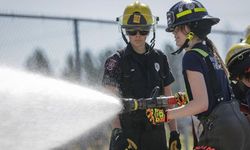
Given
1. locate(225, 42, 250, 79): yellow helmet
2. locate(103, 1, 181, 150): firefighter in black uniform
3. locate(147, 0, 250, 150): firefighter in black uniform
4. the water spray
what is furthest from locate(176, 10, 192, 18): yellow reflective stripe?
the water spray

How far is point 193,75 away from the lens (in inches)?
174

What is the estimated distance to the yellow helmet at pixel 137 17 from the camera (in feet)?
19.0

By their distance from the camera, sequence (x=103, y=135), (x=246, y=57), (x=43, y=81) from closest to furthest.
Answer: (x=246, y=57) < (x=43, y=81) < (x=103, y=135)

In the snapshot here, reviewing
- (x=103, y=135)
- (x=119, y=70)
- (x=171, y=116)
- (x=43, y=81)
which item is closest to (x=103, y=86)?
(x=119, y=70)

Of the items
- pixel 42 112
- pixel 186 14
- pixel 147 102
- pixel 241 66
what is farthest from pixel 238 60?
pixel 42 112

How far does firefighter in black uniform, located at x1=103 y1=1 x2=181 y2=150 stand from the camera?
549cm

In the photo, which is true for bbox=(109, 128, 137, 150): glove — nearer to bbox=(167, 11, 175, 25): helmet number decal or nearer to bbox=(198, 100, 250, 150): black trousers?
bbox=(198, 100, 250, 150): black trousers

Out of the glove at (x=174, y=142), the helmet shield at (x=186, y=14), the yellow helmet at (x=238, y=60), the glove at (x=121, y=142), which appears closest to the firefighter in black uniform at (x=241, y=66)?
the yellow helmet at (x=238, y=60)

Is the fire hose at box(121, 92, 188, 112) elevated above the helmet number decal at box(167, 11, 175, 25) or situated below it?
below

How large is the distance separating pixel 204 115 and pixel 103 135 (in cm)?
335

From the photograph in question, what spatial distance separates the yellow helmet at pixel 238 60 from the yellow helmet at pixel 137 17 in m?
1.01

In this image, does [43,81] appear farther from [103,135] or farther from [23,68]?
[103,135]

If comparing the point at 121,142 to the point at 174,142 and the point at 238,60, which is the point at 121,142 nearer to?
the point at 174,142

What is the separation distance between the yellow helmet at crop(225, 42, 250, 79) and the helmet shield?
39 cm
